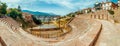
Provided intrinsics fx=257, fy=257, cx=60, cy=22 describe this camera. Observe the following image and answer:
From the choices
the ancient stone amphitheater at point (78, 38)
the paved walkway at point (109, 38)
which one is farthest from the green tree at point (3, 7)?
the paved walkway at point (109, 38)

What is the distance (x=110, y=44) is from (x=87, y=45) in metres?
5.17

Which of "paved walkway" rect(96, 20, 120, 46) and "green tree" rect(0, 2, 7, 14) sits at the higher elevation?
"paved walkway" rect(96, 20, 120, 46)

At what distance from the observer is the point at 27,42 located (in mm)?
15930

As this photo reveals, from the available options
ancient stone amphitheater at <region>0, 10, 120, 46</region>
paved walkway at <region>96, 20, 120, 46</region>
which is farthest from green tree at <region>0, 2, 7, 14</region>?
paved walkway at <region>96, 20, 120, 46</region>

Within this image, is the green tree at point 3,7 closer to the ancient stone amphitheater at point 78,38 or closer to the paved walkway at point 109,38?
the ancient stone amphitheater at point 78,38

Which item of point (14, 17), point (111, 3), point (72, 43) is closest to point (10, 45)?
point (72, 43)

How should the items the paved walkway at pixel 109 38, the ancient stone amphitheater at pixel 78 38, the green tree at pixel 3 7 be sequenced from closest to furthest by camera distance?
the ancient stone amphitheater at pixel 78 38
the paved walkway at pixel 109 38
the green tree at pixel 3 7

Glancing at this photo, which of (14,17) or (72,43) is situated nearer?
(72,43)

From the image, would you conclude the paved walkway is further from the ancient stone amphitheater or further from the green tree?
the green tree

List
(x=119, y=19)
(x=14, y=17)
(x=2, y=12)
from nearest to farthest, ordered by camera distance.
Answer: (x=119, y=19), (x=2, y=12), (x=14, y=17)

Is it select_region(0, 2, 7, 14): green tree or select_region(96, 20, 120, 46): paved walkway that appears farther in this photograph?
select_region(0, 2, 7, 14): green tree

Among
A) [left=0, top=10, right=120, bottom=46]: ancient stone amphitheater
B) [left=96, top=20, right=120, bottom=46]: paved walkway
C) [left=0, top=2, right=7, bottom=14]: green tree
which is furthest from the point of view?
[left=0, top=2, right=7, bottom=14]: green tree

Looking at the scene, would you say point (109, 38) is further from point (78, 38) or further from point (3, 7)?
point (3, 7)

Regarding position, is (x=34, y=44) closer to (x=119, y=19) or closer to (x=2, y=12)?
(x=119, y=19)
